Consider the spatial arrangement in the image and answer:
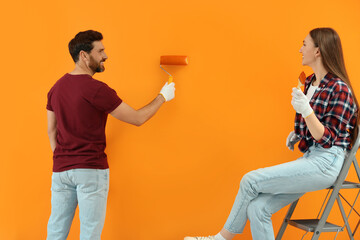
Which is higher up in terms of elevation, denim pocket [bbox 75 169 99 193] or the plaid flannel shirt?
the plaid flannel shirt

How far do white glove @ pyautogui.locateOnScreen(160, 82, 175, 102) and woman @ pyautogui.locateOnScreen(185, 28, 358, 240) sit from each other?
64cm

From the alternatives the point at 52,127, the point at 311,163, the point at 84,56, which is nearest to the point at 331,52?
the point at 311,163

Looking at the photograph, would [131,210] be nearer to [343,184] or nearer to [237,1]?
[343,184]

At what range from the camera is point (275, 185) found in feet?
5.98

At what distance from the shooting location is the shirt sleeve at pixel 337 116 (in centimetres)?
183

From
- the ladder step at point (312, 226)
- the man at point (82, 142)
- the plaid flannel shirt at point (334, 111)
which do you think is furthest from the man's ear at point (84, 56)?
Answer: the ladder step at point (312, 226)

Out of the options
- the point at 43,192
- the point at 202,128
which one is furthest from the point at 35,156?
the point at 202,128

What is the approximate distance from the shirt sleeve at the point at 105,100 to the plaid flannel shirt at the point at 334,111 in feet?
3.16

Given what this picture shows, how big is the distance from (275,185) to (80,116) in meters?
0.99

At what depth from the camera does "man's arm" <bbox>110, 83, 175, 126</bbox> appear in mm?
2027

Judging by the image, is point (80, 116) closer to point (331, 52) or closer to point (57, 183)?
point (57, 183)

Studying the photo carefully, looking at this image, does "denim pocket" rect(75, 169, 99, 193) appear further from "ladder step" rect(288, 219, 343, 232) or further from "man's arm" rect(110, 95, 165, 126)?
"ladder step" rect(288, 219, 343, 232)

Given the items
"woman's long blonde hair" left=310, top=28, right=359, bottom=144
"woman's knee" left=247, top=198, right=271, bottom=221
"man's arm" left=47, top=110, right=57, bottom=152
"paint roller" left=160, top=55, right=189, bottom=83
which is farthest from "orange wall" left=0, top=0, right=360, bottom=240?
"woman's knee" left=247, top=198, right=271, bottom=221

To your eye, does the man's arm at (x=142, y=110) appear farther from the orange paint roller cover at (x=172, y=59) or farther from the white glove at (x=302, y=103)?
the white glove at (x=302, y=103)
